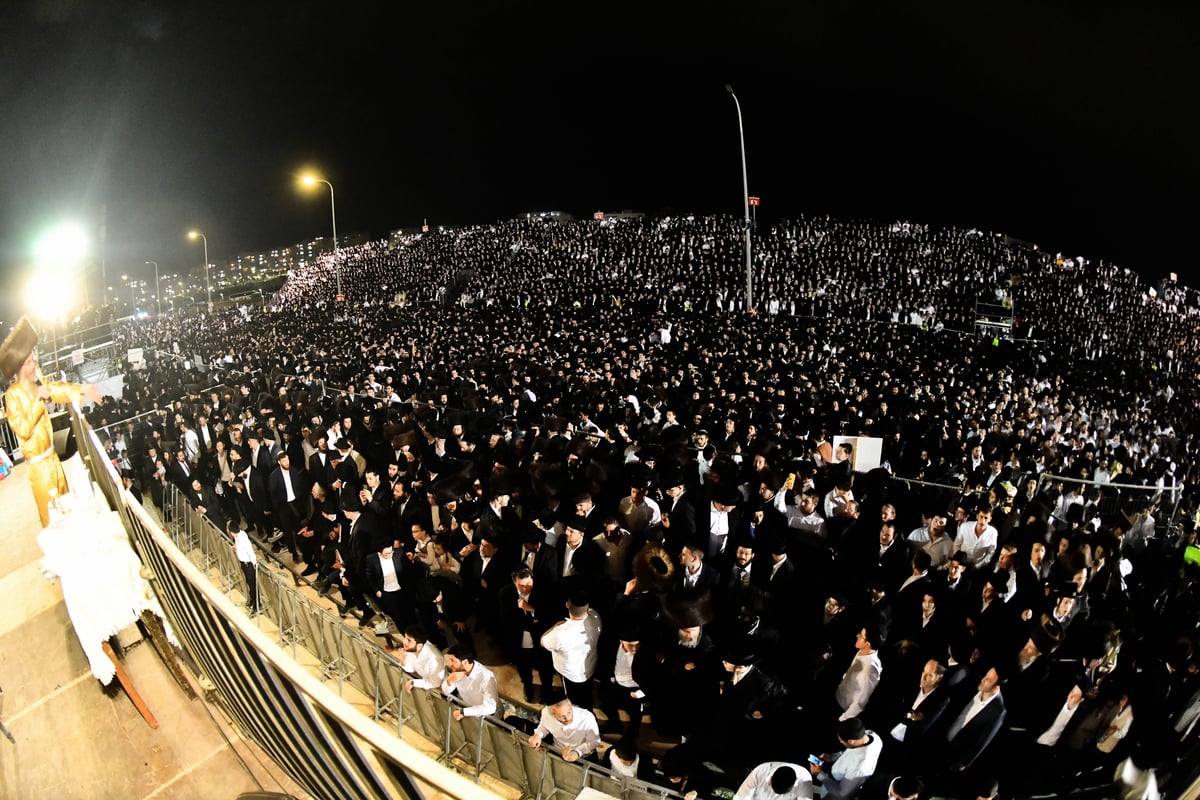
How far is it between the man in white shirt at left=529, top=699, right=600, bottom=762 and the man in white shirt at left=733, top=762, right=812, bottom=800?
0.92m

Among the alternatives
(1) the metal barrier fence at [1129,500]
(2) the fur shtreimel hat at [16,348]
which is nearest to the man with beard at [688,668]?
(2) the fur shtreimel hat at [16,348]

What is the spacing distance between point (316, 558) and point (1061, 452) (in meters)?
11.2

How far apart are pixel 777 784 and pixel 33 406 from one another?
244 inches

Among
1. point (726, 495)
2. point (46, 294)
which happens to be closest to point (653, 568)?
point (726, 495)

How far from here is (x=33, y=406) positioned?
A: 5.10 metres

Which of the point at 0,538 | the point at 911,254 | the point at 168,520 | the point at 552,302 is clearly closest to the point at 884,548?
the point at 168,520

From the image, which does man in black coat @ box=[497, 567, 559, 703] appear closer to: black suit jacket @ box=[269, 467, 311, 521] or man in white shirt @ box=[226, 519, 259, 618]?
man in white shirt @ box=[226, 519, 259, 618]

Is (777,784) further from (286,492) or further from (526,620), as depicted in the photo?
(286,492)

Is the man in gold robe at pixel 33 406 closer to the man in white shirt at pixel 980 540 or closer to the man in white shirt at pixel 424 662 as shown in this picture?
the man in white shirt at pixel 424 662

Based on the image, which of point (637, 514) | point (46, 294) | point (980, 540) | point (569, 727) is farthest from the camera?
point (46, 294)

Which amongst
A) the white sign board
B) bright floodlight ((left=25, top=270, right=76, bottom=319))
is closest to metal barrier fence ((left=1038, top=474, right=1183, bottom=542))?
the white sign board

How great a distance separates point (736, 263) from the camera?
98.9ft

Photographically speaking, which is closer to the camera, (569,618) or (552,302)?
(569,618)

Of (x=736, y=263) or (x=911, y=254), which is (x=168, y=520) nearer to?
(x=736, y=263)
